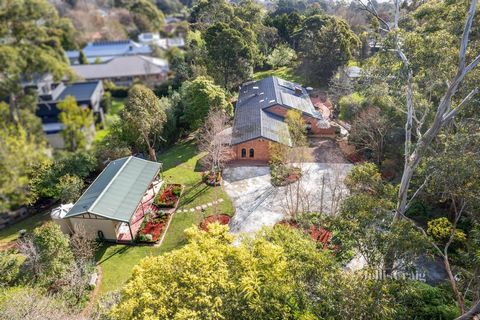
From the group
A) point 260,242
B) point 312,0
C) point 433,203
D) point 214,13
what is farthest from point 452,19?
point 312,0

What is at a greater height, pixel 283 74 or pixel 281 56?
pixel 281 56

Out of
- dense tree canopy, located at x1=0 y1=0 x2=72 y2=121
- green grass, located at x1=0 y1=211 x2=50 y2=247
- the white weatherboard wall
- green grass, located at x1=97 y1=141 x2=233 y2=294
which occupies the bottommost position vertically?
green grass, located at x1=97 y1=141 x2=233 y2=294

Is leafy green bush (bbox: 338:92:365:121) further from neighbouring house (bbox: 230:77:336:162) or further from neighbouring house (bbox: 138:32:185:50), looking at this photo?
neighbouring house (bbox: 138:32:185:50)

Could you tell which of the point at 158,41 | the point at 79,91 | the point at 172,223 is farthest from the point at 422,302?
the point at 172,223

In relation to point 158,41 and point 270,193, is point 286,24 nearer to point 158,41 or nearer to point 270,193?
point 270,193

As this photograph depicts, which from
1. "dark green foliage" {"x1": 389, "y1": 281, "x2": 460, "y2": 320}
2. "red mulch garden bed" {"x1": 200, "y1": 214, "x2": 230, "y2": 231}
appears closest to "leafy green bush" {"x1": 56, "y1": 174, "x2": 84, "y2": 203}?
"red mulch garden bed" {"x1": 200, "y1": 214, "x2": 230, "y2": 231}

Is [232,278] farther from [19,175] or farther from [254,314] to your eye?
[19,175]
